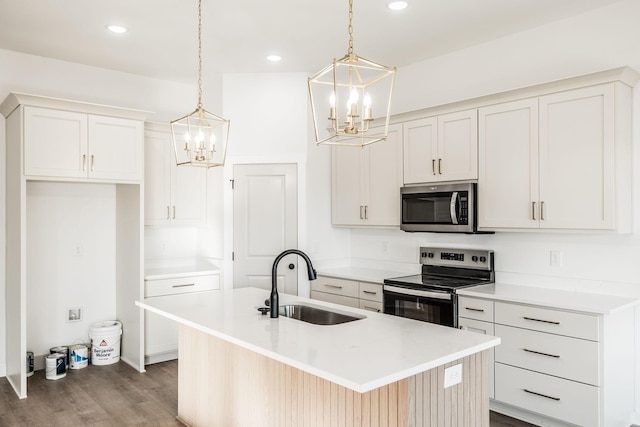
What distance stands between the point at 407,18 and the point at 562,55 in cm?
117

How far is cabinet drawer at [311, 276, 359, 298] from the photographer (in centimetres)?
441

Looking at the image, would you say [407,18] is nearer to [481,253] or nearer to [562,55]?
[562,55]

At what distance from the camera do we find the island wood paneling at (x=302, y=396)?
1947 millimetres

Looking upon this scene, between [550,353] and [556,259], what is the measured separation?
0.78 m

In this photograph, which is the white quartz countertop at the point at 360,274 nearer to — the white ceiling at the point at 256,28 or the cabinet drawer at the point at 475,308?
the cabinet drawer at the point at 475,308

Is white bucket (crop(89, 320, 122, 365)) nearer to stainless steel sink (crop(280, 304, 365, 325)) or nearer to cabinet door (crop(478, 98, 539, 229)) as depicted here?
stainless steel sink (crop(280, 304, 365, 325))

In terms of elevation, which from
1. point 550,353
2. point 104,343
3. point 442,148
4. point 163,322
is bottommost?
point 104,343

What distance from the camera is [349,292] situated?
445 centimetres

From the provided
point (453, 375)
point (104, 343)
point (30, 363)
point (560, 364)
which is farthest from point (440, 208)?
point (30, 363)

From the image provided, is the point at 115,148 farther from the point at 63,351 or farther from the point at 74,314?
the point at 63,351

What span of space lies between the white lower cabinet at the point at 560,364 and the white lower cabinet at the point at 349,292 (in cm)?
98

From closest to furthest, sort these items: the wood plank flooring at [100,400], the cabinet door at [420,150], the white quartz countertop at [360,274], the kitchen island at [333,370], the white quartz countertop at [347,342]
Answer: the white quartz countertop at [347,342] < the kitchen island at [333,370] < the wood plank flooring at [100,400] < the cabinet door at [420,150] < the white quartz countertop at [360,274]

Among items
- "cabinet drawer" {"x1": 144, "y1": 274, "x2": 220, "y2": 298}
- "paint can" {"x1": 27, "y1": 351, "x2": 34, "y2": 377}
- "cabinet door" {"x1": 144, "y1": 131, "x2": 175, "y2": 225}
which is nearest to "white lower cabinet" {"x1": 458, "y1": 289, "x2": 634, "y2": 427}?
"cabinet drawer" {"x1": 144, "y1": 274, "x2": 220, "y2": 298}

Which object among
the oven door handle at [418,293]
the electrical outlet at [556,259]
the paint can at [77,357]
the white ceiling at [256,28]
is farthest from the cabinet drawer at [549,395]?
the paint can at [77,357]
